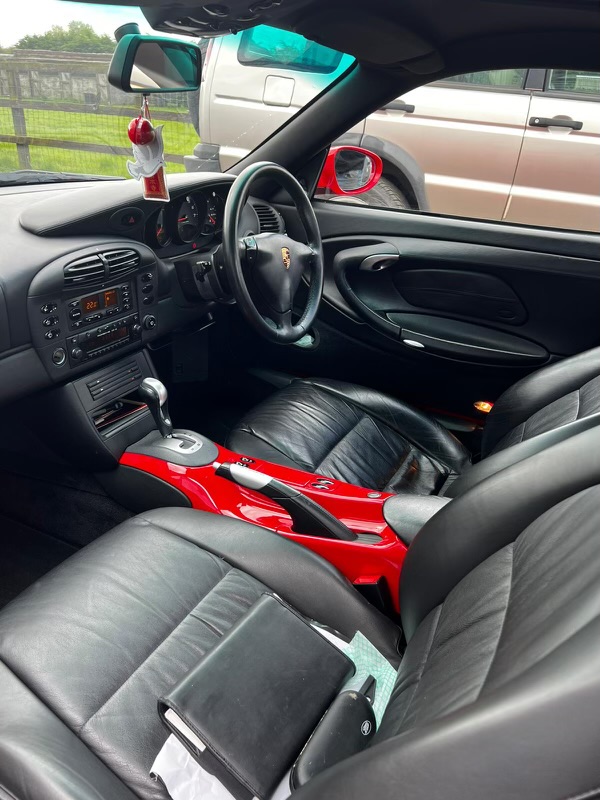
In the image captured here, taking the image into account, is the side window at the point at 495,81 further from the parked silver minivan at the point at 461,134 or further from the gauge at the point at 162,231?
the gauge at the point at 162,231

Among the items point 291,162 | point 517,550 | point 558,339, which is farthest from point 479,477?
point 291,162

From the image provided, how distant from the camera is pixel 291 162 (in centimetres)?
232

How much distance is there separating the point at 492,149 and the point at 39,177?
5.45ft

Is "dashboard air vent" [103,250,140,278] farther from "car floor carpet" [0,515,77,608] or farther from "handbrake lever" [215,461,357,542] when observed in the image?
"car floor carpet" [0,515,77,608]

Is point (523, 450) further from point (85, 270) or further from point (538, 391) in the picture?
point (85, 270)

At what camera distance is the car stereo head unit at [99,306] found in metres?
1.81

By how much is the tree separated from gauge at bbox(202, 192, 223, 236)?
22.7 inches

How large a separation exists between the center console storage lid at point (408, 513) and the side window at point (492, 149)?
1307 millimetres

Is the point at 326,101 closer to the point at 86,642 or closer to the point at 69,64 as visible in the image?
the point at 69,64

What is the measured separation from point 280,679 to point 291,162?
1.75 metres

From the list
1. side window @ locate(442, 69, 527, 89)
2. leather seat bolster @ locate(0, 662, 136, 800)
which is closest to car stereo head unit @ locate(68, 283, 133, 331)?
leather seat bolster @ locate(0, 662, 136, 800)

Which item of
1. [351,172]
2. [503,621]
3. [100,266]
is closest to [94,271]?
[100,266]

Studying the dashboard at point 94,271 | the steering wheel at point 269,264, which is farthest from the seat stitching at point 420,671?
the dashboard at point 94,271

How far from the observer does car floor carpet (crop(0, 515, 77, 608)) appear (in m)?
2.00
